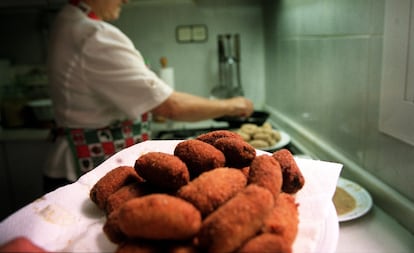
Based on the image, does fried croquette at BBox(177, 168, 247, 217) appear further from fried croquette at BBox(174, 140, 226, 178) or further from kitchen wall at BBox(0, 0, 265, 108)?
kitchen wall at BBox(0, 0, 265, 108)

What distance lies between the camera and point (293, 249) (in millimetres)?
380

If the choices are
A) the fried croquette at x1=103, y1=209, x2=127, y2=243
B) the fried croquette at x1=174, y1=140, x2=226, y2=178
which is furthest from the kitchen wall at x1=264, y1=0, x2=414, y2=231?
the fried croquette at x1=103, y1=209, x2=127, y2=243

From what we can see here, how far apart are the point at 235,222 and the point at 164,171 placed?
11cm

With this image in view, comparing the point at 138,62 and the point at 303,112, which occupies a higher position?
the point at 138,62

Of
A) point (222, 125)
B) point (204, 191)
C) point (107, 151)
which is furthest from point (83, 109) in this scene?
point (204, 191)

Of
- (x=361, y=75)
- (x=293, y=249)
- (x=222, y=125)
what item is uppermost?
(x=361, y=75)

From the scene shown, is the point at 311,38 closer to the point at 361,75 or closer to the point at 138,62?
the point at 361,75

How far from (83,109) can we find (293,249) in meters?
0.88

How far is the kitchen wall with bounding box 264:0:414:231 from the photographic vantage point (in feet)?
2.51

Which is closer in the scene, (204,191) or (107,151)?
(204,191)

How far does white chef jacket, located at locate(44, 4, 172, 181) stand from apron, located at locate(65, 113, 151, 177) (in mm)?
27

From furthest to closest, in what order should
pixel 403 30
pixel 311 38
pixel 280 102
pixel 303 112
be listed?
pixel 280 102
pixel 303 112
pixel 311 38
pixel 403 30

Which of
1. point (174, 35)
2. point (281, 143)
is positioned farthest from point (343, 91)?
point (174, 35)

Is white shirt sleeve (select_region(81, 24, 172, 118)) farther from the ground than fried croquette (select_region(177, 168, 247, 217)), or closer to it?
farther from the ground
